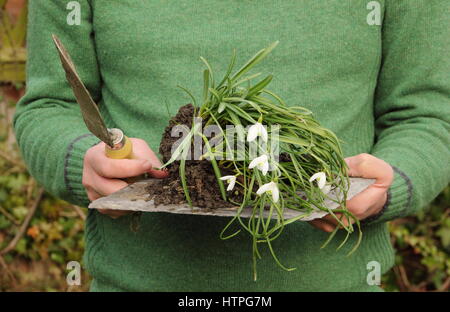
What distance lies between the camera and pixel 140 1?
5.00ft

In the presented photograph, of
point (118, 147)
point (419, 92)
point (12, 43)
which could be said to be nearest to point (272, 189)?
point (118, 147)

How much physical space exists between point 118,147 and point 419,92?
31.9 inches

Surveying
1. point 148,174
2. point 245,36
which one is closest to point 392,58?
point 245,36

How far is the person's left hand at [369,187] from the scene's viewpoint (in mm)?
1305

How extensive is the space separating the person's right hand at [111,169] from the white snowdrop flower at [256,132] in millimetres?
248

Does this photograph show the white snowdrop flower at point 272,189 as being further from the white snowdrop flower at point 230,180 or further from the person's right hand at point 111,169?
the person's right hand at point 111,169

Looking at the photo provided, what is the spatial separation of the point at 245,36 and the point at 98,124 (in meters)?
0.50

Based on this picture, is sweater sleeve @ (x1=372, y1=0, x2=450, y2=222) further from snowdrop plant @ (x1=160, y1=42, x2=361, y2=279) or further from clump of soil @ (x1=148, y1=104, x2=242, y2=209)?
clump of soil @ (x1=148, y1=104, x2=242, y2=209)

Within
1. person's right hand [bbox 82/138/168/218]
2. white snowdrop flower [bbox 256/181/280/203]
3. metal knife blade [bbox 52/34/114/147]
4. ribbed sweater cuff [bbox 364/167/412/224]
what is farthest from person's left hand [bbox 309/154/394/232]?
metal knife blade [bbox 52/34/114/147]

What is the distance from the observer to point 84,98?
3.63ft

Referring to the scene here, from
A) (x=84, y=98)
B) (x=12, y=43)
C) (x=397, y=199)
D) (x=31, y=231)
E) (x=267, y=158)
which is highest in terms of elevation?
(x=12, y=43)

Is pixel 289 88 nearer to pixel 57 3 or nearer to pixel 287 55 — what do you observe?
pixel 287 55

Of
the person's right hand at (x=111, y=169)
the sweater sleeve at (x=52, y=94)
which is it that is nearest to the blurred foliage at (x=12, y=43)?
the sweater sleeve at (x=52, y=94)

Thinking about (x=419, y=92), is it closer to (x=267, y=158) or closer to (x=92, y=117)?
(x=267, y=158)
